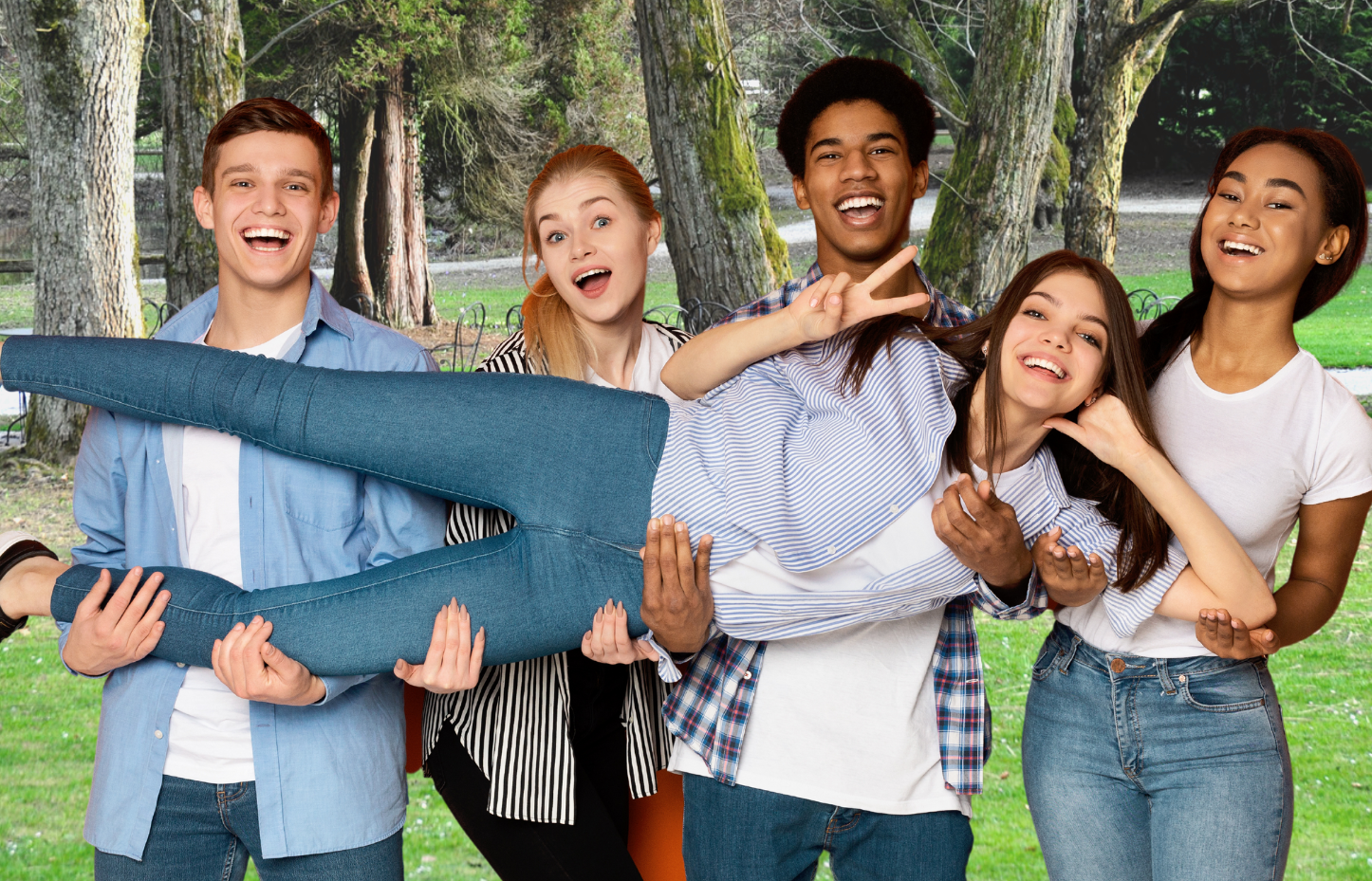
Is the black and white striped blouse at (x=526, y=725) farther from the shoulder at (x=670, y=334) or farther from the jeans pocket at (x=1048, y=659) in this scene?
the jeans pocket at (x=1048, y=659)

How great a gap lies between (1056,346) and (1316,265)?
490 millimetres

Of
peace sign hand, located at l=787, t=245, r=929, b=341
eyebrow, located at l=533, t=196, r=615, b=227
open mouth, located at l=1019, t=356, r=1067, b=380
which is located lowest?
open mouth, located at l=1019, t=356, r=1067, b=380

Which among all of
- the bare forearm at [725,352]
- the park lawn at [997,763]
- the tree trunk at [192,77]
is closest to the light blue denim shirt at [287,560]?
the bare forearm at [725,352]

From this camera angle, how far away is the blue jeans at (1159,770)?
159 centimetres

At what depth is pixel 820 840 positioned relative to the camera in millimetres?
1621

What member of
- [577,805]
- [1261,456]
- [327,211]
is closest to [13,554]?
[327,211]

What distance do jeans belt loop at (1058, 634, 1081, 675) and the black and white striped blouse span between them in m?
0.68

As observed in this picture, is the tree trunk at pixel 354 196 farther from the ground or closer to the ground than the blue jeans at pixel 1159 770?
farther from the ground

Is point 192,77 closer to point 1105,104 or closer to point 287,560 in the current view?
point 287,560

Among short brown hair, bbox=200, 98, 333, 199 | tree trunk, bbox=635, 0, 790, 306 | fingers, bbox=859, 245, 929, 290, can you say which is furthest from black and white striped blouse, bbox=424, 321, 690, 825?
tree trunk, bbox=635, 0, 790, 306

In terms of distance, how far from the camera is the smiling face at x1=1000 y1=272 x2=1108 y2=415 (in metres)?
1.59

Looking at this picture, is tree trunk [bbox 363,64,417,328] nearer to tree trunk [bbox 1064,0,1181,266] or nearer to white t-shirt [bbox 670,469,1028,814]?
tree trunk [bbox 1064,0,1181,266]

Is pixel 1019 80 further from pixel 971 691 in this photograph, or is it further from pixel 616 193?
pixel 971 691

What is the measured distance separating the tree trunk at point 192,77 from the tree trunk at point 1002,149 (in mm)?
3421
